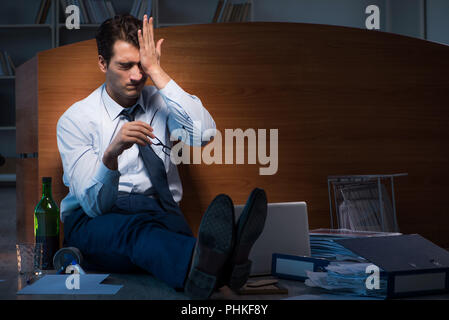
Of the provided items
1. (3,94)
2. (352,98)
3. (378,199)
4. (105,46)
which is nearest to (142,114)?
(105,46)

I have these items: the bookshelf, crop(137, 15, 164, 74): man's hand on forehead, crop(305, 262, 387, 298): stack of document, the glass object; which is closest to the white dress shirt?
crop(137, 15, 164, 74): man's hand on forehead

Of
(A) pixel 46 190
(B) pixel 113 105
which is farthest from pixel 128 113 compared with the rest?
(A) pixel 46 190

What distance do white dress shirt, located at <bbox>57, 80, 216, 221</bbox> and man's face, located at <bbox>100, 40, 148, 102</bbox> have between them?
0.04m

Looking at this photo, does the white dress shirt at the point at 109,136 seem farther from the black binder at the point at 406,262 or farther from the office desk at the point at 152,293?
the black binder at the point at 406,262

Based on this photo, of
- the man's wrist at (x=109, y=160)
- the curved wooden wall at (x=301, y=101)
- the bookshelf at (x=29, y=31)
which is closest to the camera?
the man's wrist at (x=109, y=160)

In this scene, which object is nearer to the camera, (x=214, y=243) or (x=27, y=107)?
(x=214, y=243)

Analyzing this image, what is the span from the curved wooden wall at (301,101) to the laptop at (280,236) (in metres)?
0.39

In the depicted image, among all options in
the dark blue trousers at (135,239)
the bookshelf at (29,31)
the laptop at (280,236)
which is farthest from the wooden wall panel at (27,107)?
the bookshelf at (29,31)

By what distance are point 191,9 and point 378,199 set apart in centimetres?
276

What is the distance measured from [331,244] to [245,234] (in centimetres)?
58

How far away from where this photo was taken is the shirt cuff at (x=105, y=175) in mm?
1557

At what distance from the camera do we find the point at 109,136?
1.73 metres

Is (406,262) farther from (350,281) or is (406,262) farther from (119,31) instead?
(119,31)

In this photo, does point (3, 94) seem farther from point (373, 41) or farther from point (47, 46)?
point (373, 41)
